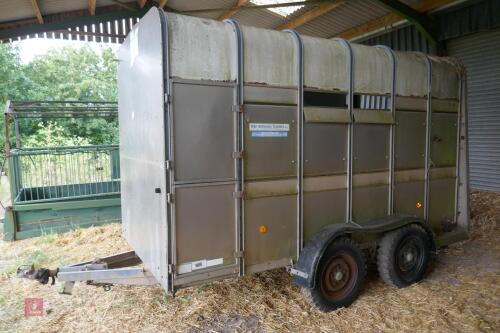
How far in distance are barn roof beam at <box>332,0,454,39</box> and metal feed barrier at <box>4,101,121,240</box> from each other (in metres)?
6.21

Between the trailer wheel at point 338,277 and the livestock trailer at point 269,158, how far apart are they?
0.01 m

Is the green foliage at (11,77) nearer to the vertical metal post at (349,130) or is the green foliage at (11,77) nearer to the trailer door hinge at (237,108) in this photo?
the trailer door hinge at (237,108)

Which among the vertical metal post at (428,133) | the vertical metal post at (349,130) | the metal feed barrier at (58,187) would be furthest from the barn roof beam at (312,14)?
the metal feed barrier at (58,187)

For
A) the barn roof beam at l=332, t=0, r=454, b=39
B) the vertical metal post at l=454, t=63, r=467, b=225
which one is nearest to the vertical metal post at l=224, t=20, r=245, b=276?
the vertical metal post at l=454, t=63, r=467, b=225

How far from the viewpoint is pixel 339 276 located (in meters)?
3.54

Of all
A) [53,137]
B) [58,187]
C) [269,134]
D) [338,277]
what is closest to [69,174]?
[58,187]

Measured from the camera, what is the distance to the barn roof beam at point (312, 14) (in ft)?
24.5

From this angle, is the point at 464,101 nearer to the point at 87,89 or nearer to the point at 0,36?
the point at 0,36

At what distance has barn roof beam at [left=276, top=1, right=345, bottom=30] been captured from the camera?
24.5 ft

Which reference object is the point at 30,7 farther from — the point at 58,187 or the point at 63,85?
the point at 63,85

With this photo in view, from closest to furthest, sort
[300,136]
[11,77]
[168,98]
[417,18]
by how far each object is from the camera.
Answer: [168,98] → [300,136] → [417,18] → [11,77]

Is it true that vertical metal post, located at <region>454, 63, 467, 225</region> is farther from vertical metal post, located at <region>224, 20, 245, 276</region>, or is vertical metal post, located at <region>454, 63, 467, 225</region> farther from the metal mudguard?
vertical metal post, located at <region>224, 20, 245, 276</region>

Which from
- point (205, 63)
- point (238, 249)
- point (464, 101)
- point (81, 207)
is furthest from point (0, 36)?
point (464, 101)

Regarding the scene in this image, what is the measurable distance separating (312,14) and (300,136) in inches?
216
